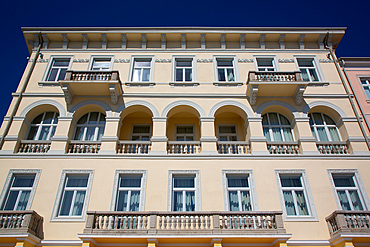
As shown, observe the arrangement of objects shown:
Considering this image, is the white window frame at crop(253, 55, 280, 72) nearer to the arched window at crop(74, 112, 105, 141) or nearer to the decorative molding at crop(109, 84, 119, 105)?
the decorative molding at crop(109, 84, 119, 105)

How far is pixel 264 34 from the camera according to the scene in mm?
20062

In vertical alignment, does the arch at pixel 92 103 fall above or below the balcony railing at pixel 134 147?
above

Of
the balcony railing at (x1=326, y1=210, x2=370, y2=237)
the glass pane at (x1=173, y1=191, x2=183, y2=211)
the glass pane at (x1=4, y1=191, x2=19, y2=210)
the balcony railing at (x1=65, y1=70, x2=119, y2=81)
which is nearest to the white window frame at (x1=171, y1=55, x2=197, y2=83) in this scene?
the balcony railing at (x1=65, y1=70, x2=119, y2=81)

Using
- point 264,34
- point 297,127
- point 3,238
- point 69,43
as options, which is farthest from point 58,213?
point 264,34

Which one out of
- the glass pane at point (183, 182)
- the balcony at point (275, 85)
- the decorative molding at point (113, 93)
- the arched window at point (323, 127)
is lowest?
the glass pane at point (183, 182)

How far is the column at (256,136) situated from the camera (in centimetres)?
1592

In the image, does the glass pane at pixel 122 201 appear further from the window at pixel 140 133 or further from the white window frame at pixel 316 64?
the white window frame at pixel 316 64

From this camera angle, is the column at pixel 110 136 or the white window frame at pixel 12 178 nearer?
the white window frame at pixel 12 178

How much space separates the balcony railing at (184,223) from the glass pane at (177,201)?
4.44 feet

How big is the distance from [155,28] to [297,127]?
37.2ft

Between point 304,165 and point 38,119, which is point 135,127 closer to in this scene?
point 38,119

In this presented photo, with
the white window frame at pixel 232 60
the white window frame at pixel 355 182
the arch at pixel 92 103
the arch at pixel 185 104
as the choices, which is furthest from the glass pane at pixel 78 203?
the white window frame at pixel 355 182

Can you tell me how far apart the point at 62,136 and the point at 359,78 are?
1912cm

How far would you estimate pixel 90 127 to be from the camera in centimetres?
1766
